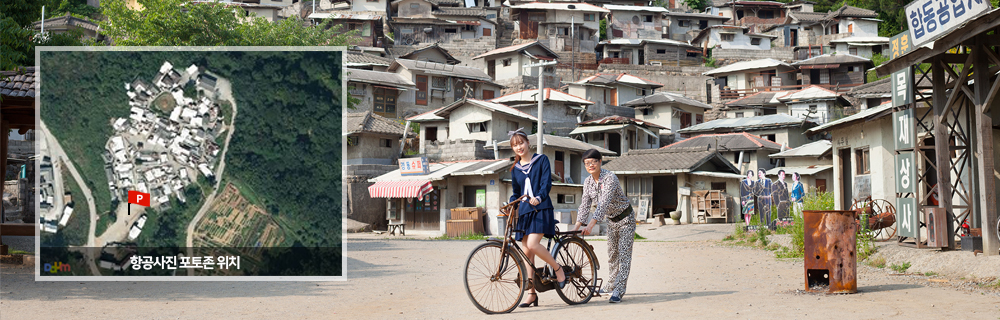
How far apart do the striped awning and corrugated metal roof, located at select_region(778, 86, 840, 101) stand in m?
26.1

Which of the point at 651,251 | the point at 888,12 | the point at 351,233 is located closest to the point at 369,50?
the point at 351,233

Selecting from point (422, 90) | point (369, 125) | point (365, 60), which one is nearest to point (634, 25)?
point (422, 90)

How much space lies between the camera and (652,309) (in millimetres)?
7016

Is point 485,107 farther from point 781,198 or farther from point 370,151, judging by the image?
point 781,198

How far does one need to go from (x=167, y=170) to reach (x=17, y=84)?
13.4 ft

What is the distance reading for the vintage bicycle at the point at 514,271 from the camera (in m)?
6.96

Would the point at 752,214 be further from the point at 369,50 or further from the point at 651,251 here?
the point at 369,50

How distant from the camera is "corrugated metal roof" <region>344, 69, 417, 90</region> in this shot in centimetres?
4431

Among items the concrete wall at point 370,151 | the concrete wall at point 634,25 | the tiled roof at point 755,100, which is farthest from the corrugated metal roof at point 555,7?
the concrete wall at point 370,151

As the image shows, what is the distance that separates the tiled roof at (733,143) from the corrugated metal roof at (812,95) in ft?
23.1

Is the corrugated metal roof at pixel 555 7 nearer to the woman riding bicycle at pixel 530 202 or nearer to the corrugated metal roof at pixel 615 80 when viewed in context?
the corrugated metal roof at pixel 615 80

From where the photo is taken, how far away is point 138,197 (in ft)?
29.8

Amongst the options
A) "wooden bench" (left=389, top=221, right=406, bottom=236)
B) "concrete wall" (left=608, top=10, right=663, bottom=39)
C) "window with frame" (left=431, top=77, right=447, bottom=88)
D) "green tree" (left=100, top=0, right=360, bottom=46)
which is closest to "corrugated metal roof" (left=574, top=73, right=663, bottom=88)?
"window with frame" (left=431, top=77, right=447, bottom=88)

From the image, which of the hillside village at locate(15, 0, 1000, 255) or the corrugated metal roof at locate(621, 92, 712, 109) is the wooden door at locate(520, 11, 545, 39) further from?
the corrugated metal roof at locate(621, 92, 712, 109)
